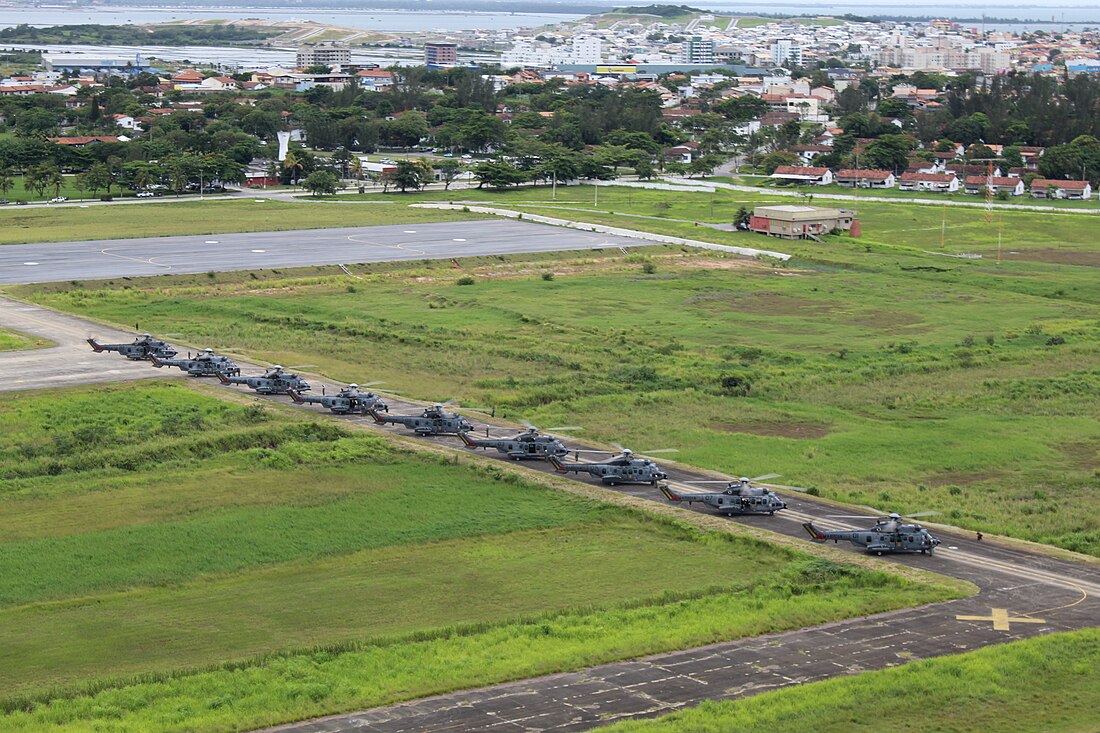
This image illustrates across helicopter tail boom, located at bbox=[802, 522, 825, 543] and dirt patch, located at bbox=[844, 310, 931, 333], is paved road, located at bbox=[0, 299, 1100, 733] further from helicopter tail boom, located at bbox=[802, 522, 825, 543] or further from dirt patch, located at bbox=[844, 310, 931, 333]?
dirt patch, located at bbox=[844, 310, 931, 333]

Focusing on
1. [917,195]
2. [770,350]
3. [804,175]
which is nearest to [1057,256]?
[917,195]

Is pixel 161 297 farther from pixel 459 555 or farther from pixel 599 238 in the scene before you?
pixel 459 555

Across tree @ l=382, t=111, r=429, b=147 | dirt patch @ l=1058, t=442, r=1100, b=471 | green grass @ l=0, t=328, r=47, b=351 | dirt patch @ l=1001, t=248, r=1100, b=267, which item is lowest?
dirt patch @ l=1001, t=248, r=1100, b=267

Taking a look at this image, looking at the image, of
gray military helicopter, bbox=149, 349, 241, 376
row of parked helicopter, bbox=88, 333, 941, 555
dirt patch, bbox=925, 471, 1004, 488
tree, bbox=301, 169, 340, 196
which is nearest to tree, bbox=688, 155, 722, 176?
tree, bbox=301, 169, 340, 196

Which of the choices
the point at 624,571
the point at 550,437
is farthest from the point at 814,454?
the point at 624,571

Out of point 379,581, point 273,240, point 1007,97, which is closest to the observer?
point 379,581

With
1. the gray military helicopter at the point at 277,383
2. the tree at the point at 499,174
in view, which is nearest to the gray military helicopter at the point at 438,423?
the gray military helicopter at the point at 277,383
